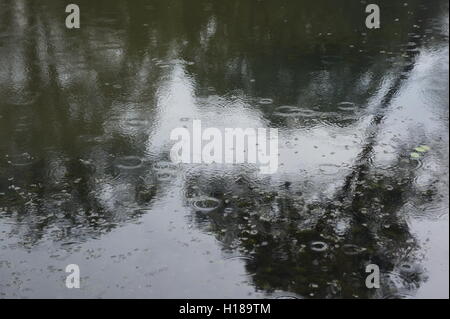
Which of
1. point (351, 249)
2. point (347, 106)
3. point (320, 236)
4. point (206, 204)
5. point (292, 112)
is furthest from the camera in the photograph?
point (347, 106)

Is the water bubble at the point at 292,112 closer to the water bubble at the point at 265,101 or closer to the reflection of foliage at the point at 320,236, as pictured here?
the water bubble at the point at 265,101

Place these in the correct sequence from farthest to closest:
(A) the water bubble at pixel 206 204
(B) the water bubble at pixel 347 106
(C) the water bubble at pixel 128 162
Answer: (B) the water bubble at pixel 347 106 < (C) the water bubble at pixel 128 162 < (A) the water bubble at pixel 206 204

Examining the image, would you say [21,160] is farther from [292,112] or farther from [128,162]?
[292,112]

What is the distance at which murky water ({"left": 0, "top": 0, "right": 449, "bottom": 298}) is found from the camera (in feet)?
18.5

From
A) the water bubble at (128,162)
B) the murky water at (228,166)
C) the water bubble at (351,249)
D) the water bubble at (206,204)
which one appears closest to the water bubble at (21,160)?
the murky water at (228,166)

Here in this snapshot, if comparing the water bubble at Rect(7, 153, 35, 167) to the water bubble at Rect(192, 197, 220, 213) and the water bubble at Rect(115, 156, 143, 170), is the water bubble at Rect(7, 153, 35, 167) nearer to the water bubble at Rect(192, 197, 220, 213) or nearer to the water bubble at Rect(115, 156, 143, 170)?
the water bubble at Rect(115, 156, 143, 170)

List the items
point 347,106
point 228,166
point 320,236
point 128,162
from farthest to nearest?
point 347,106
point 128,162
point 228,166
point 320,236

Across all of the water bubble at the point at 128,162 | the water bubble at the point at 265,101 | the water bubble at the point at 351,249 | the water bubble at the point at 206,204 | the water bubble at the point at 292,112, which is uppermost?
the water bubble at the point at 265,101

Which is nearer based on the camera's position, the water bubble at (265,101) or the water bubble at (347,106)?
the water bubble at (347,106)

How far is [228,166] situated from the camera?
285 inches

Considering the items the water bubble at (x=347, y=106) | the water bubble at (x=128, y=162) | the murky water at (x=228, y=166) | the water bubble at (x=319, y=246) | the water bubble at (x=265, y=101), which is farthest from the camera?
the water bubble at (x=265, y=101)

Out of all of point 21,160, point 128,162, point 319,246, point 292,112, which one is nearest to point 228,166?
point 128,162

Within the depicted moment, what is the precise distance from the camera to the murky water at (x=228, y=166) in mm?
5648
